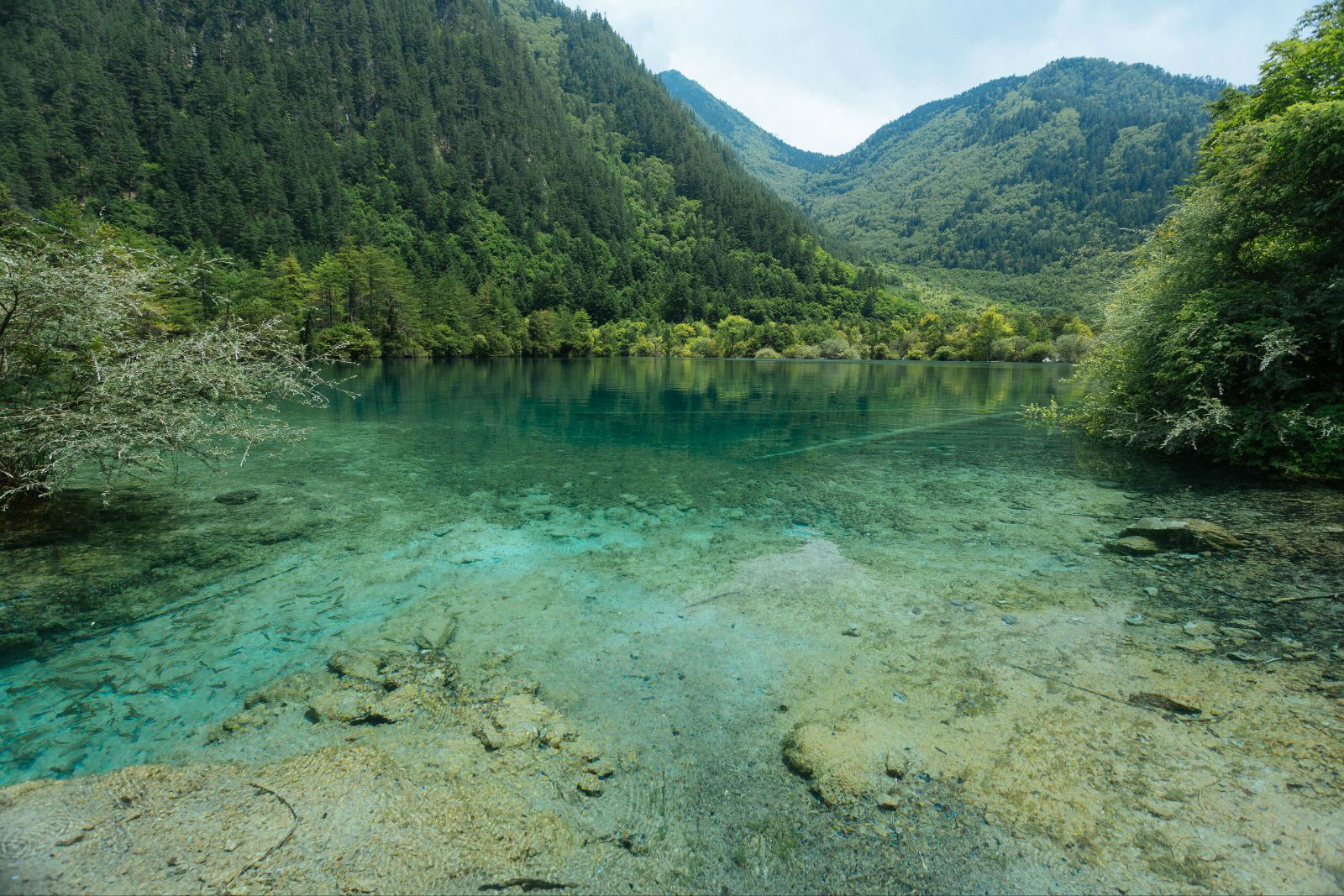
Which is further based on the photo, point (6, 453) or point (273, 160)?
point (273, 160)

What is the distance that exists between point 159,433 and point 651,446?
518 inches

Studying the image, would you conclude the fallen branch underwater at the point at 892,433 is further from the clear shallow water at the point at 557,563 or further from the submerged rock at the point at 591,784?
the submerged rock at the point at 591,784

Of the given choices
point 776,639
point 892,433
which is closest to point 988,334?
point 892,433

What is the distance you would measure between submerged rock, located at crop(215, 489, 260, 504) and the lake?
8cm

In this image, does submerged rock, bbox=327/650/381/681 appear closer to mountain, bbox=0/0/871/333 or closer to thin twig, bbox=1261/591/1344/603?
thin twig, bbox=1261/591/1344/603

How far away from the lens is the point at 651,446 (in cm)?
1942

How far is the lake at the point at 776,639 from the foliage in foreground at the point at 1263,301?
1.65 meters

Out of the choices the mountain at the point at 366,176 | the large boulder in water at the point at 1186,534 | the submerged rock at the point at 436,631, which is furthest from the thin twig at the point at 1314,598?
the mountain at the point at 366,176

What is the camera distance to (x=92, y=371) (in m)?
8.69

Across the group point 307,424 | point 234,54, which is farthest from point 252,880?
point 234,54

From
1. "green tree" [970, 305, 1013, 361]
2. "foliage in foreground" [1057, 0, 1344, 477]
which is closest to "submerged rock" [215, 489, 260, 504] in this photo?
"foliage in foreground" [1057, 0, 1344, 477]

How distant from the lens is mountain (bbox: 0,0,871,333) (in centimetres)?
9081

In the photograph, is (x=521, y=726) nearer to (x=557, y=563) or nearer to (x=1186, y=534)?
(x=557, y=563)

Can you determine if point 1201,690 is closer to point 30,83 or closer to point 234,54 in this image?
point 30,83
